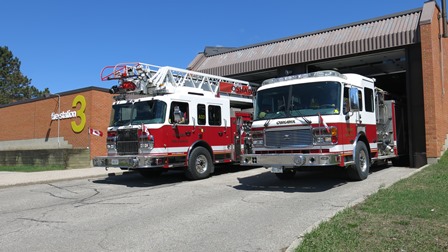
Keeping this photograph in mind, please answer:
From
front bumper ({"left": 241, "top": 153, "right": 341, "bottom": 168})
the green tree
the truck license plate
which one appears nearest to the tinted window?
front bumper ({"left": 241, "top": 153, "right": 341, "bottom": 168})

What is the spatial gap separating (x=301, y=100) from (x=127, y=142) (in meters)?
5.49

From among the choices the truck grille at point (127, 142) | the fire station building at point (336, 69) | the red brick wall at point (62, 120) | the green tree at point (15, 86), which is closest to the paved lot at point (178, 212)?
the truck grille at point (127, 142)

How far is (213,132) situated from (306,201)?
5794 mm

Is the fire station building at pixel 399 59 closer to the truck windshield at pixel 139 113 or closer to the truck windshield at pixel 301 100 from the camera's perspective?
the truck windshield at pixel 301 100

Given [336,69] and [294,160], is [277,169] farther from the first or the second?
[336,69]

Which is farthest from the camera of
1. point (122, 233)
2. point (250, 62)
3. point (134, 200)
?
point (250, 62)

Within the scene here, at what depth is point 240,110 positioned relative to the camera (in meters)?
15.7

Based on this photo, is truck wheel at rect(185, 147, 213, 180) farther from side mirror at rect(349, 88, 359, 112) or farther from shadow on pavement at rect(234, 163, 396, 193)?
side mirror at rect(349, 88, 359, 112)

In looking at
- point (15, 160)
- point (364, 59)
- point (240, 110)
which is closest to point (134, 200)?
point (240, 110)

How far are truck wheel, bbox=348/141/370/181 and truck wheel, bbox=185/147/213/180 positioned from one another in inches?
184

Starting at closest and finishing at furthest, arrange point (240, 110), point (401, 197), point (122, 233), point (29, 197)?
point (122, 233) < point (401, 197) < point (29, 197) < point (240, 110)

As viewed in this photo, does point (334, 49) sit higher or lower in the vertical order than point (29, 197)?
higher

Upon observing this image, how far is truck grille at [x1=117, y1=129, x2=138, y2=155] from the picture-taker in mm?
12102

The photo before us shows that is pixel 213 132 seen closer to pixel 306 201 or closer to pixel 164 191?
pixel 164 191
